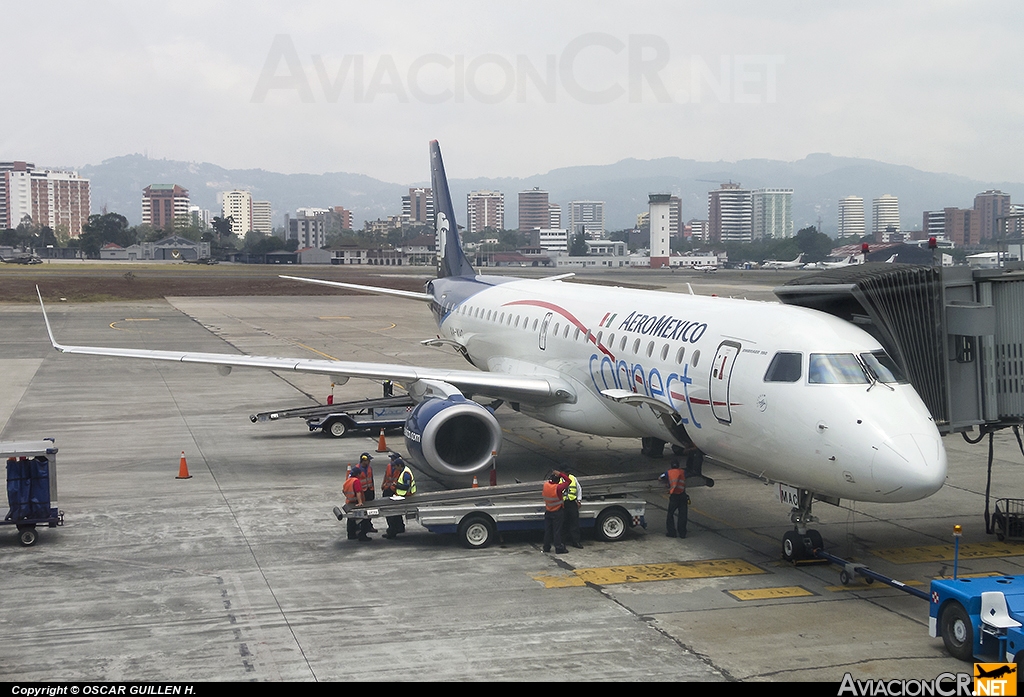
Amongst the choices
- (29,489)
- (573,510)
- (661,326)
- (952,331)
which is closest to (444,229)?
(661,326)

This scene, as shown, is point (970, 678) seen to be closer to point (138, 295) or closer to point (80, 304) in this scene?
point (80, 304)

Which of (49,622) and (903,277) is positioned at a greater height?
(903,277)

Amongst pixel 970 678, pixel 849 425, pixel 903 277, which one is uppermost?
pixel 903 277

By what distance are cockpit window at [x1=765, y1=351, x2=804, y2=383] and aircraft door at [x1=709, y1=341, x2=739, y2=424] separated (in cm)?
97

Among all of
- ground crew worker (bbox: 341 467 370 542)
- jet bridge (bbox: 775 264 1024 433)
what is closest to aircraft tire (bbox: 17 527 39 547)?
ground crew worker (bbox: 341 467 370 542)

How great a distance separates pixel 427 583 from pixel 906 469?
7.47 meters

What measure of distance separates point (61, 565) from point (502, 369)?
13854 millimetres

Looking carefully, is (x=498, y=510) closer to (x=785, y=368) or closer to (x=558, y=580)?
(x=558, y=580)

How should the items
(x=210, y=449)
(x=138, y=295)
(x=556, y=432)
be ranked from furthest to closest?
1. (x=138, y=295)
2. (x=556, y=432)
3. (x=210, y=449)

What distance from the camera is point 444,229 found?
3781 cm

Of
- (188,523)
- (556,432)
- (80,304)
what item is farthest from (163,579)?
(80,304)

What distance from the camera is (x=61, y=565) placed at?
1708cm

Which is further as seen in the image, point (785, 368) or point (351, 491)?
point (351, 491)

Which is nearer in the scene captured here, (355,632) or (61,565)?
(355,632)
